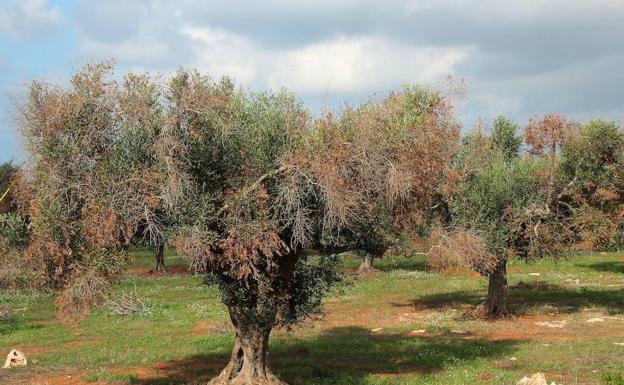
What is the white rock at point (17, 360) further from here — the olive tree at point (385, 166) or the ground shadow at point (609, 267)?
the ground shadow at point (609, 267)

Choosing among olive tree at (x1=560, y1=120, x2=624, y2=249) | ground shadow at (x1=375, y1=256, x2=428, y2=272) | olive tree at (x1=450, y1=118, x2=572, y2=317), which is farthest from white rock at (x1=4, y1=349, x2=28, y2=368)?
ground shadow at (x1=375, y1=256, x2=428, y2=272)

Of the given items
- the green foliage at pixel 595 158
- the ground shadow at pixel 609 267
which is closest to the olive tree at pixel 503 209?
the green foliage at pixel 595 158

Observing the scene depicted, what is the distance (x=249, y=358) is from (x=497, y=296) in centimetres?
1939

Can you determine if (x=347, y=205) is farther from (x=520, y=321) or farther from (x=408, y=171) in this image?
(x=520, y=321)

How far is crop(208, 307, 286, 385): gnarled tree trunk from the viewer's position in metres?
19.8

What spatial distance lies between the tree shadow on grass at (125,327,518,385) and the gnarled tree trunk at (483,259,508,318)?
534cm

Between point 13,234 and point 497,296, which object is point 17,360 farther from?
point 497,296

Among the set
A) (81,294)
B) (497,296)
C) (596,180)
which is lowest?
(497,296)

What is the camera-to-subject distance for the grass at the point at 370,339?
22672mm

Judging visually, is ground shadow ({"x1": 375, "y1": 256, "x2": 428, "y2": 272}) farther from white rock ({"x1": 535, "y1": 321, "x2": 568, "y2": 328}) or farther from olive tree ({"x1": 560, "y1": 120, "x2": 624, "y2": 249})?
white rock ({"x1": 535, "y1": 321, "x2": 568, "y2": 328})

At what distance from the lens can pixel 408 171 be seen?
18.7 m

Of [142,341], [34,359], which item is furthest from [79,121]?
[142,341]

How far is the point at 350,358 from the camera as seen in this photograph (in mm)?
25953

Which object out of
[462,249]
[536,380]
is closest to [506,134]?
[462,249]
